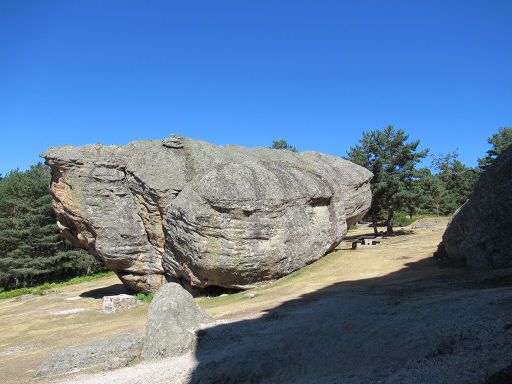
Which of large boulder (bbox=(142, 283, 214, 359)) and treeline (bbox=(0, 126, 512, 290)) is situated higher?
treeline (bbox=(0, 126, 512, 290))

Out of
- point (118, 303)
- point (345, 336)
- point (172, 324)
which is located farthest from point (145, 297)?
point (345, 336)

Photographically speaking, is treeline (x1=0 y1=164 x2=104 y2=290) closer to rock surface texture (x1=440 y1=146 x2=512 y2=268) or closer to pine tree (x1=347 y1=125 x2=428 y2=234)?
pine tree (x1=347 y1=125 x2=428 y2=234)

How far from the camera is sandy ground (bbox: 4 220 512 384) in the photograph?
6.86 m

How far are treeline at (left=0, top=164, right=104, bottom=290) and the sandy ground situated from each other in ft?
102

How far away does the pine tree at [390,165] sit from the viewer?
38.3 meters

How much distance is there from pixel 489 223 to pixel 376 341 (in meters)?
9.41

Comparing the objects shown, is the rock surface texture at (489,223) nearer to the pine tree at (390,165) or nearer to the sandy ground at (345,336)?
the sandy ground at (345,336)

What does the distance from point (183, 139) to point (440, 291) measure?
18634 millimetres

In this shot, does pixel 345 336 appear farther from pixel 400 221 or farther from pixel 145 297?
pixel 400 221

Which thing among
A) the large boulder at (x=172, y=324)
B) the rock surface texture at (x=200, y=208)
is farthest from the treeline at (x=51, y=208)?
the large boulder at (x=172, y=324)

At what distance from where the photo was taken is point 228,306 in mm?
18062

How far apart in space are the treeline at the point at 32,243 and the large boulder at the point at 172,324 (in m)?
39.9

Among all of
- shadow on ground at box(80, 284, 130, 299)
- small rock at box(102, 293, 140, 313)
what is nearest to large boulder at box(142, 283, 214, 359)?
small rock at box(102, 293, 140, 313)

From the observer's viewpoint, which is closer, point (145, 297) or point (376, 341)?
point (376, 341)
